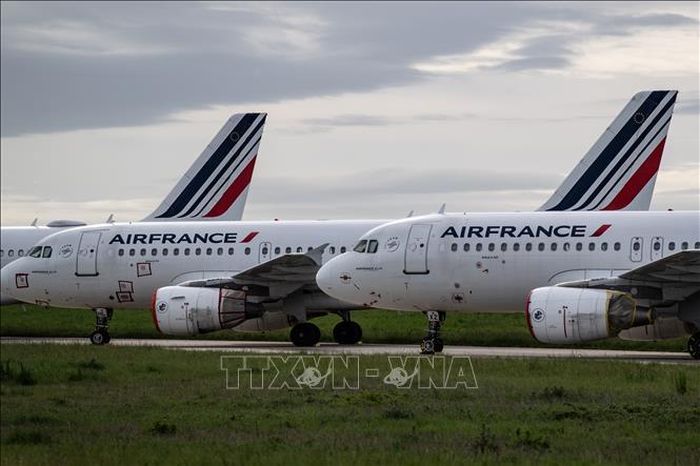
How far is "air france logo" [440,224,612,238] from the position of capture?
3672 centimetres

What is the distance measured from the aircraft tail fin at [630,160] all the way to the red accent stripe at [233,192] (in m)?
15.8

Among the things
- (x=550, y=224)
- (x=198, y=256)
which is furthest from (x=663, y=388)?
(x=198, y=256)

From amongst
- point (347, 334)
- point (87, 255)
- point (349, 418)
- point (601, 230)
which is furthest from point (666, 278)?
point (87, 255)

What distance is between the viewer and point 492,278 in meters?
37.2

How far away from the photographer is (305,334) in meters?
42.5

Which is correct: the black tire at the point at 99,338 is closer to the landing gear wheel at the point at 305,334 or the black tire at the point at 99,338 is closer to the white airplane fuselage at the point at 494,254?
the landing gear wheel at the point at 305,334

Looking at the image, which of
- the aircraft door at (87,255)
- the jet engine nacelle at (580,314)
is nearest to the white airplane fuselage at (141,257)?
the aircraft door at (87,255)

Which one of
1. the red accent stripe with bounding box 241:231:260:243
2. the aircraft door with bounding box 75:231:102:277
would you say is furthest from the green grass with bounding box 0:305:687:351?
the aircraft door with bounding box 75:231:102:277

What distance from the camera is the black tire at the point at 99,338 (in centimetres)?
4394

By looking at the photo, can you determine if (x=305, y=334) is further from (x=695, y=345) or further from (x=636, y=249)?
(x=695, y=345)

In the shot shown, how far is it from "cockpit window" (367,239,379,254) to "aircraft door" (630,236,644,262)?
701 centimetres

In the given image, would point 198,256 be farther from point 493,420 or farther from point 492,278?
point 493,420

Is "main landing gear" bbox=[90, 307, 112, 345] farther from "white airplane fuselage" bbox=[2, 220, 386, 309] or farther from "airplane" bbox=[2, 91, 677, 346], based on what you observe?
"white airplane fuselage" bbox=[2, 220, 386, 309]

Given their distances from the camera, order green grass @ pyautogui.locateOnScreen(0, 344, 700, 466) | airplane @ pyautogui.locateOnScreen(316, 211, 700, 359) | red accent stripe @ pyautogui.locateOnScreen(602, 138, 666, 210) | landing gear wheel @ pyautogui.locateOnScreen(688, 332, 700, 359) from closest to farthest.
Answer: green grass @ pyautogui.locateOnScreen(0, 344, 700, 466)
airplane @ pyautogui.locateOnScreen(316, 211, 700, 359)
landing gear wheel @ pyautogui.locateOnScreen(688, 332, 700, 359)
red accent stripe @ pyautogui.locateOnScreen(602, 138, 666, 210)
